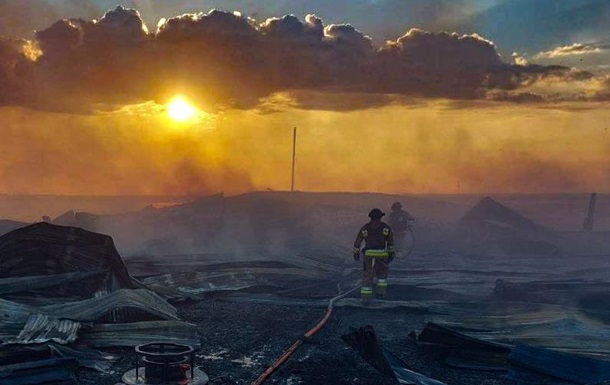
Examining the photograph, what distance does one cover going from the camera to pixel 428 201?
37.8m

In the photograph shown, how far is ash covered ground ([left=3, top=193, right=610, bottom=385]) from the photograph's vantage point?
745 cm

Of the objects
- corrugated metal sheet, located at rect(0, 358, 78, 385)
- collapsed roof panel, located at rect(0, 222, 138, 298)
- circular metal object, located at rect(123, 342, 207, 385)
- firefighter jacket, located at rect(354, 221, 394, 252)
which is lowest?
corrugated metal sheet, located at rect(0, 358, 78, 385)

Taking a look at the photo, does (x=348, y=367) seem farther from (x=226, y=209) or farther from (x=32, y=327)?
(x=226, y=209)

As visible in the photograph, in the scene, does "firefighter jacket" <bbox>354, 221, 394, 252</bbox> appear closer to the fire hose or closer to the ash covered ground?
the ash covered ground

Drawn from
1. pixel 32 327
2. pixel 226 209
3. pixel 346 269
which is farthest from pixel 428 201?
pixel 32 327

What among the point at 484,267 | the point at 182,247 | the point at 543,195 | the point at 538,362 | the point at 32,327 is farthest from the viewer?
the point at 543,195

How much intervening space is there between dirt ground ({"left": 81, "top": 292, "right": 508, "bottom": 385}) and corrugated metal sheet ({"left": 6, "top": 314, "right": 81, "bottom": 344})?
0.86 meters

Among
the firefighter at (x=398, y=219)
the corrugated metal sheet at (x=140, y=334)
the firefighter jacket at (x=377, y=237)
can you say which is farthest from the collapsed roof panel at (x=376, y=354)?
the firefighter at (x=398, y=219)

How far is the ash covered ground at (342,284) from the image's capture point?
293 inches

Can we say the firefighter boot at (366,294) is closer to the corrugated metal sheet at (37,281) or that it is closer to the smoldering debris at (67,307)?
the smoldering debris at (67,307)

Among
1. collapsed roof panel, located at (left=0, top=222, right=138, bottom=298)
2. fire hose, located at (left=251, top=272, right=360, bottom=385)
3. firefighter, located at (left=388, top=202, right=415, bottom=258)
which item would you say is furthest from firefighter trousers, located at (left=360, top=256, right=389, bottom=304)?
firefighter, located at (left=388, top=202, right=415, bottom=258)

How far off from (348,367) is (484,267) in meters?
13.9

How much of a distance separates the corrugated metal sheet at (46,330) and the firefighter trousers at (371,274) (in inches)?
229

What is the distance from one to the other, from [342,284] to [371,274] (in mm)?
3877
